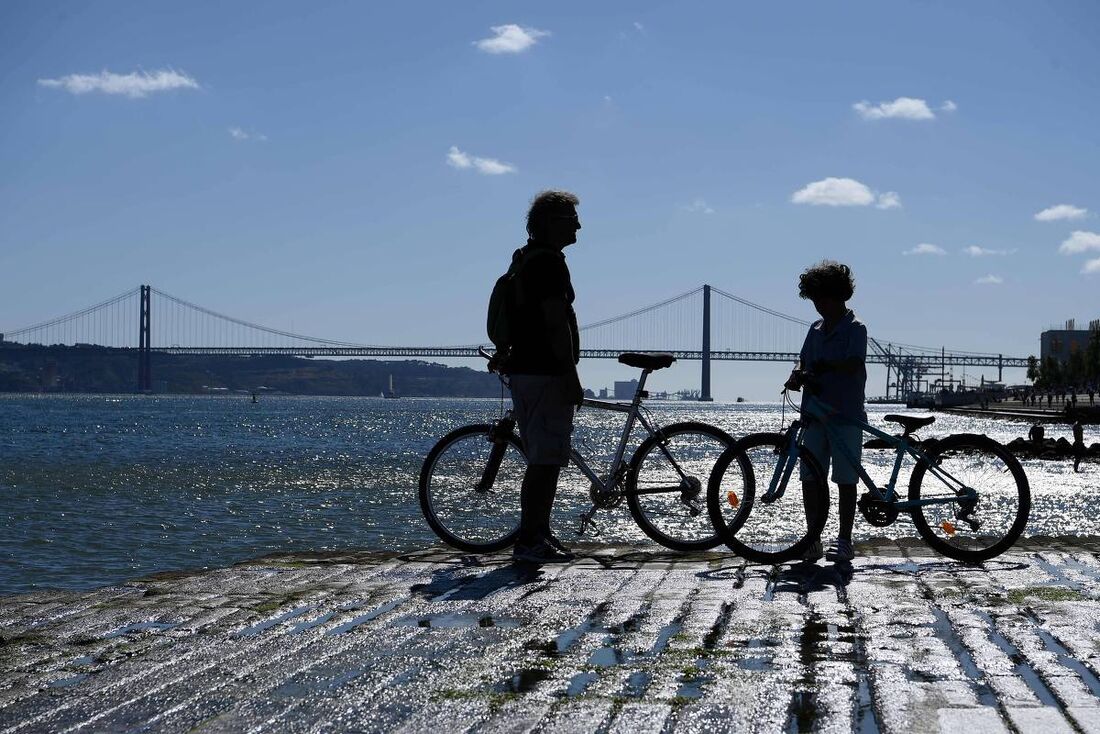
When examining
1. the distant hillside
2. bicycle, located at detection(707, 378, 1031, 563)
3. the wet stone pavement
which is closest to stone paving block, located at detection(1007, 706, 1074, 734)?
the wet stone pavement

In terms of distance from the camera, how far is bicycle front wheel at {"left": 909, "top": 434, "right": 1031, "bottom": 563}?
557 centimetres

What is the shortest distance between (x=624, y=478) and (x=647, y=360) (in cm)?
54

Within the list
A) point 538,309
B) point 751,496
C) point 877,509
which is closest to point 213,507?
point 538,309

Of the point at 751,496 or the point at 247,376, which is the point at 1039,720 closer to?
the point at 751,496

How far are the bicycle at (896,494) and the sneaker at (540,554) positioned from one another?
0.68 m

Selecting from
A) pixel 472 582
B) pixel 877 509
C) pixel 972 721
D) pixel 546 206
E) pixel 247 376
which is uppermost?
pixel 546 206

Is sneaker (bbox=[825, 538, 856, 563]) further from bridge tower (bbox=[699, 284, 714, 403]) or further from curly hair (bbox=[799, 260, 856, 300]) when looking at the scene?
bridge tower (bbox=[699, 284, 714, 403])

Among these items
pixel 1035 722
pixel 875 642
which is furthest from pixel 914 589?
pixel 1035 722

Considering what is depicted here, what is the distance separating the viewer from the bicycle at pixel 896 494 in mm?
5543

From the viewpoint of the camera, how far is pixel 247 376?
17950 centimetres

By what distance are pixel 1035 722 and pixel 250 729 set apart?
160cm

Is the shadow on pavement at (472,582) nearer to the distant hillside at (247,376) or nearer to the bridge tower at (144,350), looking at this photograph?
the bridge tower at (144,350)

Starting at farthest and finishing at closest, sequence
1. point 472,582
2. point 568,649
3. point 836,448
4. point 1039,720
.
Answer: point 836,448 < point 472,582 < point 568,649 < point 1039,720

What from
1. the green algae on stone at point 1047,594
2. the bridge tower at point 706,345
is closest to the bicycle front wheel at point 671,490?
the green algae on stone at point 1047,594
